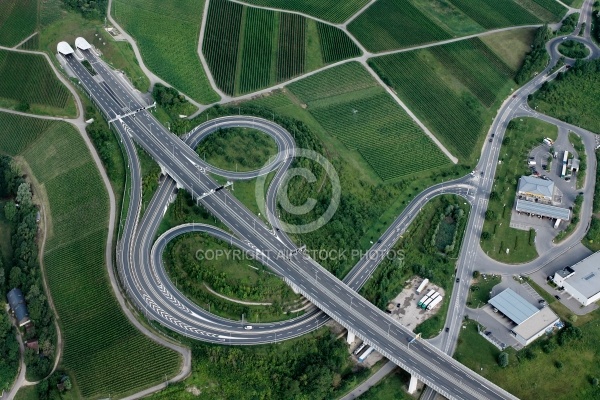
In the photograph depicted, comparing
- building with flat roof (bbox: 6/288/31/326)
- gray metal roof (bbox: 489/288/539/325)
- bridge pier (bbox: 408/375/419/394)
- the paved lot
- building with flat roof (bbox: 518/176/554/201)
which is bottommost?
building with flat roof (bbox: 6/288/31/326)

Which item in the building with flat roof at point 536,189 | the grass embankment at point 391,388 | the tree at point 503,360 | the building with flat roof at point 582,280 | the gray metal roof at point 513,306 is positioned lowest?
the grass embankment at point 391,388

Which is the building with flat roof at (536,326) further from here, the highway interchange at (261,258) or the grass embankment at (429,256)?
the grass embankment at (429,256)

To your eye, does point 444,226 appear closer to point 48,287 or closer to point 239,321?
point 239,321

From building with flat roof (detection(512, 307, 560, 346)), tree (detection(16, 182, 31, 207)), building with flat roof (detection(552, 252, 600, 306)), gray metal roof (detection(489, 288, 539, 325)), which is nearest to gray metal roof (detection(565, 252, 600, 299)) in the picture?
building with flat roof (detection(552, 252, 600, 306))

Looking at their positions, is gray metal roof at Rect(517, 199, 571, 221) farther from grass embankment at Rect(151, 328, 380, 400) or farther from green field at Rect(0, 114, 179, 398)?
green field at Rect(0, 114, 179, 398)

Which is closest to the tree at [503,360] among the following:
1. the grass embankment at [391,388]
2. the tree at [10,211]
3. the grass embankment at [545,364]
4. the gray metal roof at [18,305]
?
the grass embankment at [545,364]

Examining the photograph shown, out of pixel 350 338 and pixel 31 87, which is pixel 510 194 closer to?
pixel 350 338
